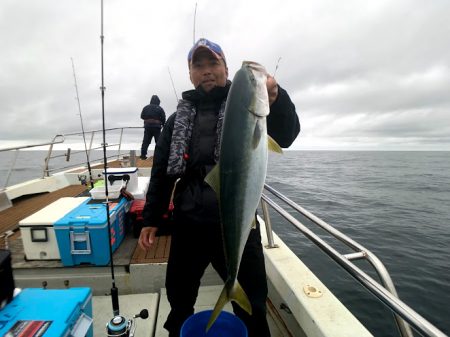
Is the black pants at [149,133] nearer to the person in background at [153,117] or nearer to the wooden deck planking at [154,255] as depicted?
the person in background at [153,117]

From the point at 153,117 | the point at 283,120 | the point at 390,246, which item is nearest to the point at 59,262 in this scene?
the point at 283,120

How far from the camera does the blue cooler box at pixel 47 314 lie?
1845 millimetres

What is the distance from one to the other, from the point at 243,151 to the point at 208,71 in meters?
1.05

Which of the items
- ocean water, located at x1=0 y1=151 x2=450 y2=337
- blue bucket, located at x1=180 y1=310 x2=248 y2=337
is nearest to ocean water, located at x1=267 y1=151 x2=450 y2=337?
ocean water, located at x1=0 y1=151 x2=450 y2=337

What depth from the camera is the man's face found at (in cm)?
230

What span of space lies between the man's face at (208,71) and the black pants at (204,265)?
47.2 inches

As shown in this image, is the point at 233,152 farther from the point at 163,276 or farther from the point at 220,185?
the point at 163,276

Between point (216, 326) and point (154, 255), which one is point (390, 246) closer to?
point (154, 255)

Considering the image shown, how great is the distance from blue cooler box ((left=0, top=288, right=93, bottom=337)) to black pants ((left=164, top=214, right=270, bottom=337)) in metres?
0.73

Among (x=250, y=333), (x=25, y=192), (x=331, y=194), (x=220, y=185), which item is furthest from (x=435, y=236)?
(x=25, y=192)

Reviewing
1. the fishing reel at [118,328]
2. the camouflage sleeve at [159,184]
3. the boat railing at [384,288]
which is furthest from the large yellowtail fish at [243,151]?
the fishing reel at [118,328]

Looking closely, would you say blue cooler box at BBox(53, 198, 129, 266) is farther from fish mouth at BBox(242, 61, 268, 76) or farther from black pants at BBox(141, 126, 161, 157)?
black pants at BBox(141, 126, 161, 157)

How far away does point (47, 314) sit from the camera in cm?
200

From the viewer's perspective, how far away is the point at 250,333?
7.56 ft
